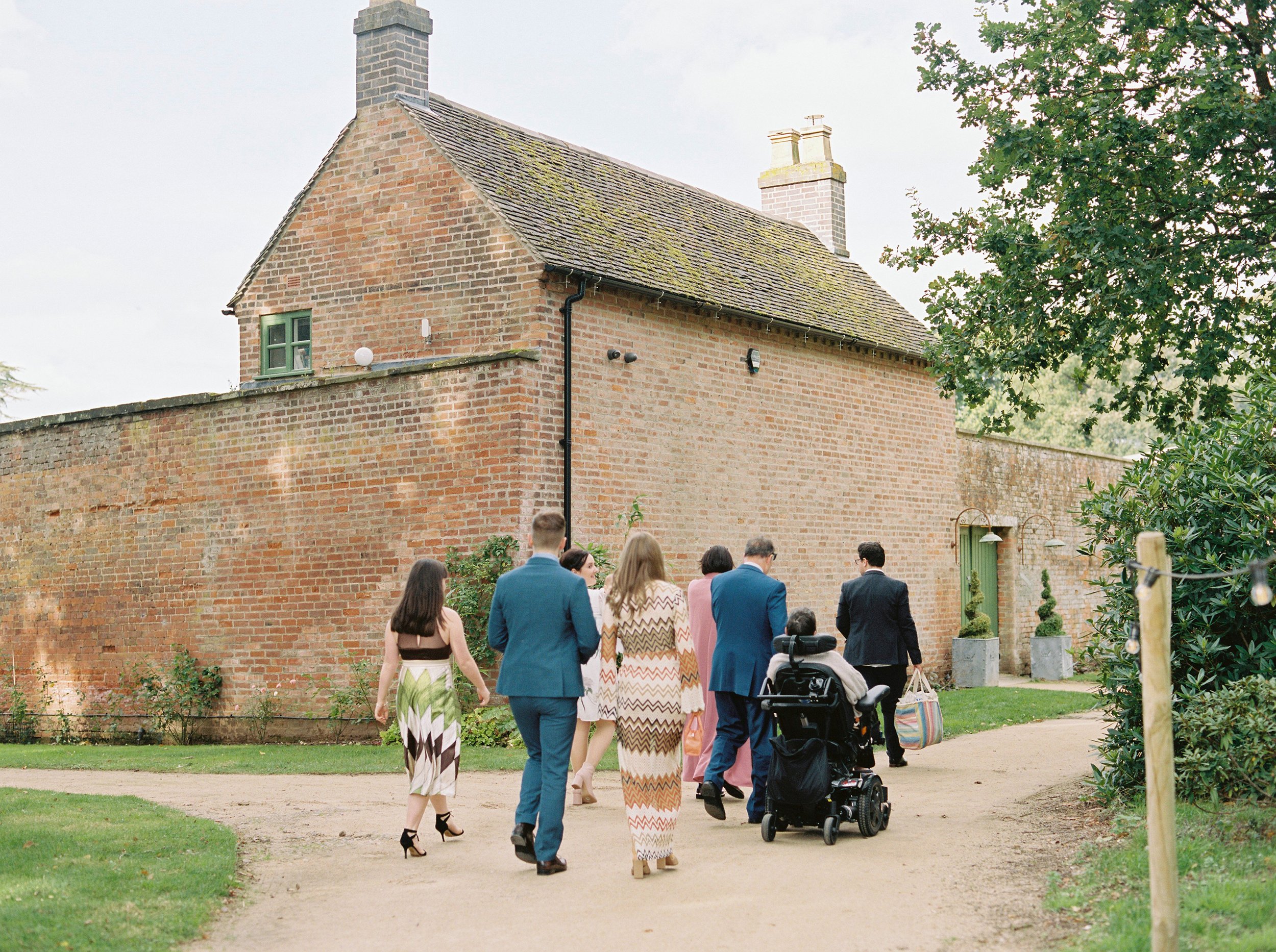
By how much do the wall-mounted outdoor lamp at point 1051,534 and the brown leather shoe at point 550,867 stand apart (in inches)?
666

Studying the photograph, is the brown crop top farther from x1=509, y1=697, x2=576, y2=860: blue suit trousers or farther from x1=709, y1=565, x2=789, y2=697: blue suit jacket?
x1=709, y1=565, x2=789, y2=697: blue suit jacket

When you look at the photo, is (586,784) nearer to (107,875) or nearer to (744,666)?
(744,666)

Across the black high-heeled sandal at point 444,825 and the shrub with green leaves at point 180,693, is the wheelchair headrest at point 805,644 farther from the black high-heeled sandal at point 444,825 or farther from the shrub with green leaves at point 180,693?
the shrub with green leaves at point 180,693

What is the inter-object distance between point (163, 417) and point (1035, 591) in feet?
49.6

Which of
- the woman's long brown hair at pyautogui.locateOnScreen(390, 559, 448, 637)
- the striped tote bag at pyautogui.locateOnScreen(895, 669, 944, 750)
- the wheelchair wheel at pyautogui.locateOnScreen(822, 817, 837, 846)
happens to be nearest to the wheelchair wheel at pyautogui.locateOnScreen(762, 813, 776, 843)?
the wheelchair wheel at pyautogui.locateOnScreen(822, 817, 837, 846)

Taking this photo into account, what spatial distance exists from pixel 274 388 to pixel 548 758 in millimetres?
8741

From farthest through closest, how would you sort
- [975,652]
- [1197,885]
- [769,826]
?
[975,652] < [769,826] < [1197,885]

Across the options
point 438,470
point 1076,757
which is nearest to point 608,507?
point 438,470

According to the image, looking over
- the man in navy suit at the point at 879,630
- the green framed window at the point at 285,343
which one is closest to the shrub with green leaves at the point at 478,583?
the man in navy suit at the point at 879,630

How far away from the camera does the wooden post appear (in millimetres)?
4812

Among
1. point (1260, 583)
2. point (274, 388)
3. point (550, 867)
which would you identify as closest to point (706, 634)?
point (550, 867)

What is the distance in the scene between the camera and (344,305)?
1560 centimetres

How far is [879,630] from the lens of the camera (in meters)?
10.3

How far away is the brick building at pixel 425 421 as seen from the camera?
13.6m
